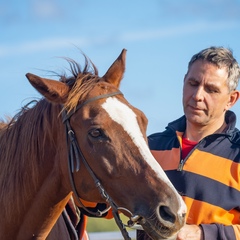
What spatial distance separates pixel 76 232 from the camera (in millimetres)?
4488

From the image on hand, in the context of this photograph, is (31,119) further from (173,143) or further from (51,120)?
(173,143)

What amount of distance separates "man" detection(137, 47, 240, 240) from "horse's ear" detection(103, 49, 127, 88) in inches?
19.8

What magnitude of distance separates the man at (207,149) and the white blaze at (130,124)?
500mm

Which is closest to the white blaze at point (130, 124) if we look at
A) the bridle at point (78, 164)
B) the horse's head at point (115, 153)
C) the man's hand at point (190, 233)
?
the horse's head at point (115, 153)

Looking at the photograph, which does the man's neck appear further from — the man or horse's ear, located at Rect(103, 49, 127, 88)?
horse's ear, located at Rect(103, 49, 127, 88)

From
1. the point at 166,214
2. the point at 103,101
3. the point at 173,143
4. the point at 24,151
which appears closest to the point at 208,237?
the point at 166,214

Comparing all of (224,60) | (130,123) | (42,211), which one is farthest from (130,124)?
(224,60)

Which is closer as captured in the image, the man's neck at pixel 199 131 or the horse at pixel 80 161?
the horse at pixel 80 161

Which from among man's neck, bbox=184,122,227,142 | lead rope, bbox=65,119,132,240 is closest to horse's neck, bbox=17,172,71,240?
lead rope, bbox=65,119,132,240

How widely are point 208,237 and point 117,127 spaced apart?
3.11ft

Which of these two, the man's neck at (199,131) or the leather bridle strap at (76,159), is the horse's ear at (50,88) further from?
the man's neck at (199,131)

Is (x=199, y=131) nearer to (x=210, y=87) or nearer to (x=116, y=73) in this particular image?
(x=210, y=87)

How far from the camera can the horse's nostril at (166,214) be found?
11.8 feet

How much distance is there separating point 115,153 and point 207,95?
0.95m
